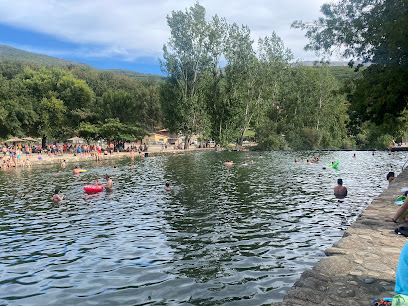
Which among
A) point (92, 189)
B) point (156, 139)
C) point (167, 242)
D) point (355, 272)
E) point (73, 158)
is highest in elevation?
point (156, 139)

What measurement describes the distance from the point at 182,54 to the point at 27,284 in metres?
58.9

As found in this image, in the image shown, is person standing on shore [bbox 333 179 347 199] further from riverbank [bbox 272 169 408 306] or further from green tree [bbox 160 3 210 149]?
green tree [bbox 160 3 210 149]

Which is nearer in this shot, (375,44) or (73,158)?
(375,44)

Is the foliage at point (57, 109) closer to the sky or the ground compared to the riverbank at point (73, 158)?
closer to the sky

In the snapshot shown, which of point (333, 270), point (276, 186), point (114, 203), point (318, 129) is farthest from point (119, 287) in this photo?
point (318, 129)

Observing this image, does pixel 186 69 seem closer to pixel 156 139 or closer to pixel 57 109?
pixel 57 109

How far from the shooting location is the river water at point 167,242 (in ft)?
25.8

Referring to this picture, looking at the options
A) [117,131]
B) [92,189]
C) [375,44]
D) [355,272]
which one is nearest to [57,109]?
[117,131]

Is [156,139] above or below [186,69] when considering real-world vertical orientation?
below

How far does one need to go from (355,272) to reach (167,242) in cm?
672

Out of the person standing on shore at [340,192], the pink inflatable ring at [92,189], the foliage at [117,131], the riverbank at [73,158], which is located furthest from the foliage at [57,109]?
the person standing on shore at [340,192]

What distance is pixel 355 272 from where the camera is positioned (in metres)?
6.44

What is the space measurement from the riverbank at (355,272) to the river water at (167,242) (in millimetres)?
→ 1289

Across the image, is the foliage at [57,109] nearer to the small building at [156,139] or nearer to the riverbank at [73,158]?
the riverbank at [73,158]
